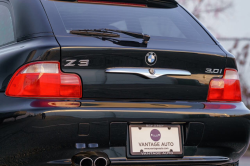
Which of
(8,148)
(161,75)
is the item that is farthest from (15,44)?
(161,75)

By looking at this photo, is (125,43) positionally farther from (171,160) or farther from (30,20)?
(171,160)

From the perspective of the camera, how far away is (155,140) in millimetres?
2865

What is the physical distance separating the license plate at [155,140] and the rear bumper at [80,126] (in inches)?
1.8

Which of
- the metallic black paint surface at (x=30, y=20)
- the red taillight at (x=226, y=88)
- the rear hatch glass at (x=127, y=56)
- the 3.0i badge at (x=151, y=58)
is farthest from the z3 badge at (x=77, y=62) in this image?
the red taillight at (x=226, y=88)

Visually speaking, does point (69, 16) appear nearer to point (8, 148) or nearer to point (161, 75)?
point (161, 75)

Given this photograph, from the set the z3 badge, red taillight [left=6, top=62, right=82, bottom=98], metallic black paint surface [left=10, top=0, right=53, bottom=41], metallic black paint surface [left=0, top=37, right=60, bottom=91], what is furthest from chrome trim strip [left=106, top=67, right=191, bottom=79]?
metallic black paint surface [left=10, top=0, right=53, bottom=41]

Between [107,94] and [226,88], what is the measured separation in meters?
0.99

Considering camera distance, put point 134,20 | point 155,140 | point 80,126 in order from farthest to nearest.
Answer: point 134,20 < point 155,140 < point 80,126

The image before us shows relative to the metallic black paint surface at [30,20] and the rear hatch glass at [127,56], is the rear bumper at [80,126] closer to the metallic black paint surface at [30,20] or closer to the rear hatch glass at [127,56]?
the rear hatch glass at [127,56]

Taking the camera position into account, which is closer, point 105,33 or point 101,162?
point 101,162

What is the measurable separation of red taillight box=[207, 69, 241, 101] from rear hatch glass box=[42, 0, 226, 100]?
0.05m

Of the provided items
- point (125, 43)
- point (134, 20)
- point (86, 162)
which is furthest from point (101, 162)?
point (134, 20)

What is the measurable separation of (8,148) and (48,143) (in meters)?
0.25

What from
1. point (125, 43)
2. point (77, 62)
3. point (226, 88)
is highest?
point (125, 43)
